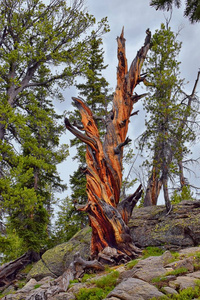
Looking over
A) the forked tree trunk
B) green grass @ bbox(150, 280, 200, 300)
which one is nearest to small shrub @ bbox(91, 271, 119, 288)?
green grass @ bbox(150, 280, 200, 300)

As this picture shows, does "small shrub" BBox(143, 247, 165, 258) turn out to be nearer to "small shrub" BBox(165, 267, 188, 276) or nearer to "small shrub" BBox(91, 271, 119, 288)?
"small shrub" BBox(91, 271, 119, 288)

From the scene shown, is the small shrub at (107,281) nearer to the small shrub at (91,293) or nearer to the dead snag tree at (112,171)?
the small shrub at (91,293)

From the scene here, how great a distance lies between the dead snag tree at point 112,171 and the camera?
32.9 ft

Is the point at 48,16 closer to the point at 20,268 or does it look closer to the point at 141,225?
the point at 141,225

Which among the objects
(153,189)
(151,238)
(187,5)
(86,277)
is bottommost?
(86,277)

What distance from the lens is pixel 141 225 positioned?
1166cm

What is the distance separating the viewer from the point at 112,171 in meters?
11.7

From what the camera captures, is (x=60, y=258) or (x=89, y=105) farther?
(x=89, y=105)

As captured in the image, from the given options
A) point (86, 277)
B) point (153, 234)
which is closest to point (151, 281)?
point (86, 277)

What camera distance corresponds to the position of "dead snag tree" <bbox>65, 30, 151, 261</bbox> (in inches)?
395

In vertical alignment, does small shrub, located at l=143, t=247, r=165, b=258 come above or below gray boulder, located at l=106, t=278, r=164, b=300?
above

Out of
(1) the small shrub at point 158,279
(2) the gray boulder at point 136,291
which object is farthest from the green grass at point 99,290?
(1) the small shrub at point 158,279

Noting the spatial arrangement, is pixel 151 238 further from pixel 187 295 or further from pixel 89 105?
pixel 89 105

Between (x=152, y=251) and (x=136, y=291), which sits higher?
(x=152, y=251)
